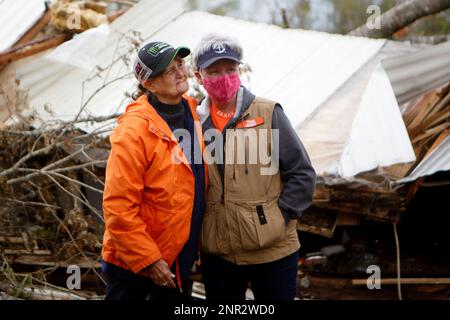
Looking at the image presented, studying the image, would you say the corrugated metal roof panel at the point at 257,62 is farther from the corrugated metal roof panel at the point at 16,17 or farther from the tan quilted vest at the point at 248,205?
the tan quilted vest at the point at 248,205

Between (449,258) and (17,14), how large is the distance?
20.0 feet

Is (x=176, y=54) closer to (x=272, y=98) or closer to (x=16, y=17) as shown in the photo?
(x=272, y=98)

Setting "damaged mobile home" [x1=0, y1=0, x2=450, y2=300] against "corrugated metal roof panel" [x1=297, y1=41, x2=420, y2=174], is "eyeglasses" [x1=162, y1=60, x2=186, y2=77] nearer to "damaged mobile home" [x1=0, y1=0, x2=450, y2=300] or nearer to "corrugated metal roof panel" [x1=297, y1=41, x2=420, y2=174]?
"damaged mobile home" [x1=0, y1=0, x2=450, y2=300]

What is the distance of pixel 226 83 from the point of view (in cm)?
307

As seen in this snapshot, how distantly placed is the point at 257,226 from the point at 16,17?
19.4 feet

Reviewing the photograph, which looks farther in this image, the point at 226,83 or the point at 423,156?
the point at 423,156

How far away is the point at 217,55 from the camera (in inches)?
119

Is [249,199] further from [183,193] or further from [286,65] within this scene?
[286,65]

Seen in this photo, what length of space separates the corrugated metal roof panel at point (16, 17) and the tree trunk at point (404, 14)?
4864 mm

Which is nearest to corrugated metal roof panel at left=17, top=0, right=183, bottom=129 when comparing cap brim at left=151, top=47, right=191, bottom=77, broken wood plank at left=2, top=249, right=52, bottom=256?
broken wood plank at left=2, top=249, right=52, bottom=256

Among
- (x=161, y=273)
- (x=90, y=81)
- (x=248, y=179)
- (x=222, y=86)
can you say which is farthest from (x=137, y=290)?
(x=90, y=81)

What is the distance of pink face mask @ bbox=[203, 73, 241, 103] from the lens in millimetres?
3068

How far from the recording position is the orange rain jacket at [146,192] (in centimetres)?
283
